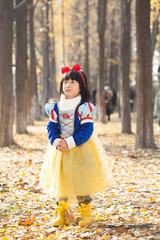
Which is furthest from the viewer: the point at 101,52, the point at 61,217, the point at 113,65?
the point at 113,65

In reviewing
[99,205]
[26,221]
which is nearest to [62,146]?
[26,221]

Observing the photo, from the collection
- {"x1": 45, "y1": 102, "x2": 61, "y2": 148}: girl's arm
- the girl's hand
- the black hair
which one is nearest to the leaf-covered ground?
the girl's hand

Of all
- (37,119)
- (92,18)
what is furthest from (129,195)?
(92,18)

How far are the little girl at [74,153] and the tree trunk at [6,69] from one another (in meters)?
5.78

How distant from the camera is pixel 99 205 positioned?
4828mm

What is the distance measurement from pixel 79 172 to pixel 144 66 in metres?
5.36

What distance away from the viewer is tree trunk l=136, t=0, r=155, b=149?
8.38 metres

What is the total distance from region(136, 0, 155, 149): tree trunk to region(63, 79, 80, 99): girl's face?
485 centimetres

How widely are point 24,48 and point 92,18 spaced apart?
21.4m

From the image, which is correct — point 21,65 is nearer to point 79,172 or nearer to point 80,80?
point 80,80

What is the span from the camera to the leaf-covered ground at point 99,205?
12.2 feet

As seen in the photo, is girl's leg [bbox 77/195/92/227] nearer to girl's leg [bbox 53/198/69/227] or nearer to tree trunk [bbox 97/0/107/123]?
girl's leg [bbox 53/198/69/227]

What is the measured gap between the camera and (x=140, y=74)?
8531 millimetres

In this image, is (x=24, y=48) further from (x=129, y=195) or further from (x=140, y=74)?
(x=129, y=195)
